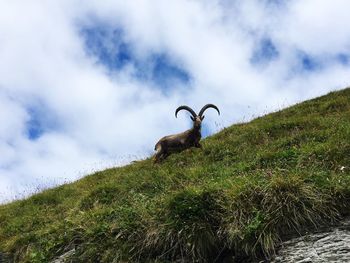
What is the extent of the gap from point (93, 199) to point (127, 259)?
16.1ft

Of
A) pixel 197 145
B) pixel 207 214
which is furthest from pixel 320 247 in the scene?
pixel 197 145

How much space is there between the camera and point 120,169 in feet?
65.5

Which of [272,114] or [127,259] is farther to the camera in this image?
[272,114]

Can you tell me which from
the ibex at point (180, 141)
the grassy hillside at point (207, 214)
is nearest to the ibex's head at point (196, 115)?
the ibex at point (180, 141)

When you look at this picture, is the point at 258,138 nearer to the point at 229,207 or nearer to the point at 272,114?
the point at 272,114

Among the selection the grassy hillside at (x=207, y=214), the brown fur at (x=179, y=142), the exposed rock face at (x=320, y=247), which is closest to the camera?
the exposed rock face at (x=320, y=247)

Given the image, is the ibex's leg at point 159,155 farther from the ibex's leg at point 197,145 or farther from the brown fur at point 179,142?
the ibex's leg at point 197,145

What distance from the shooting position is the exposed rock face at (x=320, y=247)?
7.98m

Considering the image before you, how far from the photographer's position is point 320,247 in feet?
27.1

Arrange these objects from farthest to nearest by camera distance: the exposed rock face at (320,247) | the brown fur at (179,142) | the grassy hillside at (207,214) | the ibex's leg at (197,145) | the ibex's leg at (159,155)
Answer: the ibex's leg at (159,155) < the brown fur at (179,142) < the ibex's leg at (197,145) < the grassy hillside at (207,214) < the exposed rock face at (320,247)

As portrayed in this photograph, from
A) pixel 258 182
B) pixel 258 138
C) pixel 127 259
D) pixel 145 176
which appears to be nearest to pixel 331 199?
pixel 258 182

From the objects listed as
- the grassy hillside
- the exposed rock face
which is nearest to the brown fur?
the grassy hillside

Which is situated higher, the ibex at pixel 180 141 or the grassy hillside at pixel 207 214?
the ibex at pixel 180 141

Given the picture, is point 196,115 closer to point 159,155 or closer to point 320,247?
point 159,155
